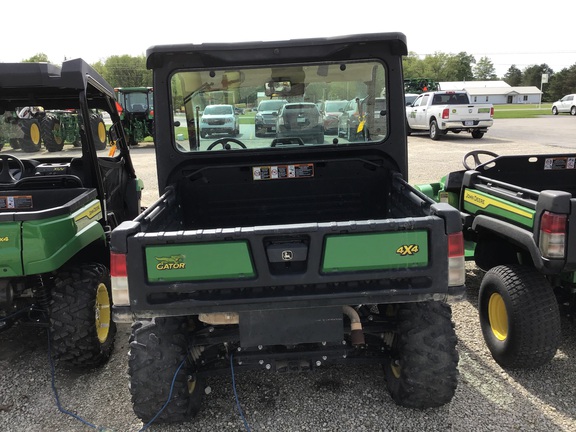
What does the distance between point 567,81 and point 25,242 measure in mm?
85510

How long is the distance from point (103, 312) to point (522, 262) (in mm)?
3256

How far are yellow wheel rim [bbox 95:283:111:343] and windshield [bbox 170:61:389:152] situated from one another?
1.30m

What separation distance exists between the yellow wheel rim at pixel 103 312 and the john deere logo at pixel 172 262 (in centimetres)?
161

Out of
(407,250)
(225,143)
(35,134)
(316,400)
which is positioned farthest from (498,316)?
(35,134)

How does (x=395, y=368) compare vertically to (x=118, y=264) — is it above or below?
below

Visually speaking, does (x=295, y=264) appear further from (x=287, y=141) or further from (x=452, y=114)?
(x=452, y=114)

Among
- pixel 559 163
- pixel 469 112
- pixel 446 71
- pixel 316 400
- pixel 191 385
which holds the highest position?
A: pixel 446 71

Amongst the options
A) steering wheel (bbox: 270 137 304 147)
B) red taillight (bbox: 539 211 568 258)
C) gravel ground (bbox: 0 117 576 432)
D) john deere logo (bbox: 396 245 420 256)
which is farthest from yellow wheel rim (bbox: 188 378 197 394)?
red taillight (bbox: 539 211 568 258)

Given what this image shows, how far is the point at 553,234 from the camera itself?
2.94m

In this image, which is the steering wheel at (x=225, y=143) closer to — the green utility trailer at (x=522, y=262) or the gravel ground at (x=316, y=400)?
the gravel ground at (x=316, y=400)

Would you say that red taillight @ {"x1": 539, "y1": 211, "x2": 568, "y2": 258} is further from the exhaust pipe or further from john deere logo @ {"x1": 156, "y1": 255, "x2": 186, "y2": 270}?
john deere logo @ {"x1": 156, "y1": 255, "x2": 186, "y2": 270}

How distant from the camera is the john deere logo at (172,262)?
7.83ft

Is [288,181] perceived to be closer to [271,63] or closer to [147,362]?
[271,63]

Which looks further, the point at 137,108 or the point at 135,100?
the point at 135,100
